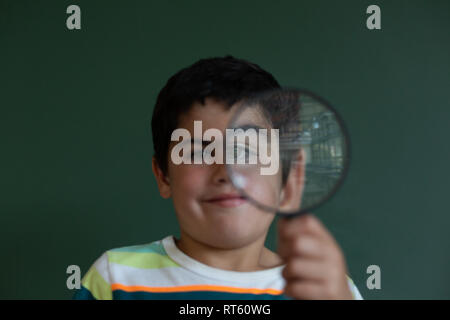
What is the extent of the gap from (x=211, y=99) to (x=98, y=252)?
925 mm

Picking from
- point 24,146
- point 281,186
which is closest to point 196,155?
point 281,186

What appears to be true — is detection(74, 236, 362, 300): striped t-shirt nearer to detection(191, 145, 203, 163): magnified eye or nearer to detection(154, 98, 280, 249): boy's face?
detection(154, 98, 280, 249): boy's face

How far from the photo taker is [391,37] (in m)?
1.62

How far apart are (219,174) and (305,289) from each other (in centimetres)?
32

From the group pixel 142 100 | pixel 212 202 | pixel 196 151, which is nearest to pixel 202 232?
pixel 212 202

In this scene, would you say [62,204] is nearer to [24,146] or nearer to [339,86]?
[24,146]

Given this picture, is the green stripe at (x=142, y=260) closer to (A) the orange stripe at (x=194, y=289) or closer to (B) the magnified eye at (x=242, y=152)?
(A) the orange stripe at (x=194, y=289)

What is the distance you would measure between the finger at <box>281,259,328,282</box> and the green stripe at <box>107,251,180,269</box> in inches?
16.1

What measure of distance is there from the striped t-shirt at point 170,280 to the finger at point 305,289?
266mm

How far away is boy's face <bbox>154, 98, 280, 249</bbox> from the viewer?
0.99 m

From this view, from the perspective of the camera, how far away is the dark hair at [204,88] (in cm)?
104

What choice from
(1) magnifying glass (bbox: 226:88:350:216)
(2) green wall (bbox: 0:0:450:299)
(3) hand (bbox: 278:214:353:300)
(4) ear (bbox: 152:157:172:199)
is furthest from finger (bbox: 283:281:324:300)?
(2) green wall (bbox: 0:0:450:299)

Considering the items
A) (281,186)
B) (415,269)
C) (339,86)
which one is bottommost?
(415,269)

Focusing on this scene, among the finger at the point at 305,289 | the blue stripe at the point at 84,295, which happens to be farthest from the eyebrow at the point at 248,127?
the blue stripe at the point at 84,295
